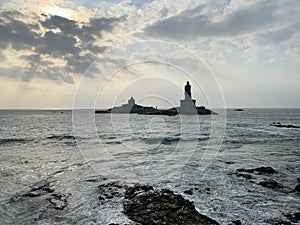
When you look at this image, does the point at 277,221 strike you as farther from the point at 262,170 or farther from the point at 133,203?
the point at 262,170

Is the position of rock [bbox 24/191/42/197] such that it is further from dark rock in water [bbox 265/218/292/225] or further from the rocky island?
the rocky island

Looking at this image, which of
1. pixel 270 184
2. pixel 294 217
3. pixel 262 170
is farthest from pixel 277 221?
pixel 262 170

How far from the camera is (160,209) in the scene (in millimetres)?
9953

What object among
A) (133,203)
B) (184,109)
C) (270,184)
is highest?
(184,109)

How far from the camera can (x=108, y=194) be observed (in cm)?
1277

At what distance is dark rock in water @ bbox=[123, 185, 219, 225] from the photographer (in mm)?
9016

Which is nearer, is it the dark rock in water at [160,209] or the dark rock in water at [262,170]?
the dark rock in water at [160,209]

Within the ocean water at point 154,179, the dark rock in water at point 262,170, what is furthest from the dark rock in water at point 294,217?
the dark rock in water at point 262,170

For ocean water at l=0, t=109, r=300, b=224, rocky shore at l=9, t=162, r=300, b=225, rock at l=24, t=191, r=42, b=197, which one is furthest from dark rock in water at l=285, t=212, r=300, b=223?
rock at l=24, t=191, r=42, b=197

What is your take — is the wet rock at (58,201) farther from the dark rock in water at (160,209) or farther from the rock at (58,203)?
the dark rock in water at (160,209)

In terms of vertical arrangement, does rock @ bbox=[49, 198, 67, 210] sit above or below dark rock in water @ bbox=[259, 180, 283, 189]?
below

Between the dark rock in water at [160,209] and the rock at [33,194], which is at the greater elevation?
the dark rock in water at [160,209]

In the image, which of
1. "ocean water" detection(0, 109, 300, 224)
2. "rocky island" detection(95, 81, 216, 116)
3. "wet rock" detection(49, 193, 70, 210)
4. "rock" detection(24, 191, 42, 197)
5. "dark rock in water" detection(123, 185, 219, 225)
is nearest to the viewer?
"dark rock in water" detection(123, 185, 219, 225)

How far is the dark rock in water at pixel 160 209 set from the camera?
9.02m
